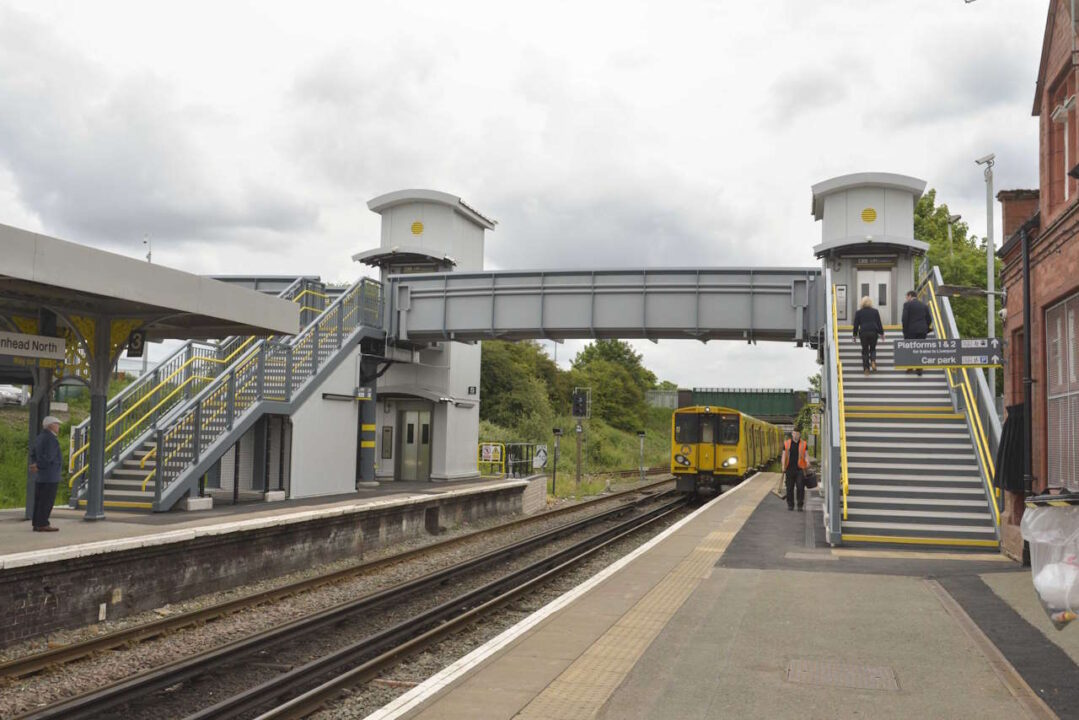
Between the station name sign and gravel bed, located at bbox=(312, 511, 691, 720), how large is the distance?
6.69 metres

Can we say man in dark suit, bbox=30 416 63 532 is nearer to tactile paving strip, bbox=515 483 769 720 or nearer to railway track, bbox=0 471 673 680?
railway track, bbox=0 471 673 680

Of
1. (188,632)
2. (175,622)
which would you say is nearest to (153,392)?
(175,622)

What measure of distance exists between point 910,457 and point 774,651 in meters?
9.34

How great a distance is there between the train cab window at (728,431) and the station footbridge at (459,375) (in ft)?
19.8

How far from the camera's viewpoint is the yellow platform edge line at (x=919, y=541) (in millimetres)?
13180

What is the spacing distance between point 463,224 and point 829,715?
2225 cm

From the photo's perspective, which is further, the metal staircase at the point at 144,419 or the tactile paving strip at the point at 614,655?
the metal staircase at the point at 144,419

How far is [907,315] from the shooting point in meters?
16.9

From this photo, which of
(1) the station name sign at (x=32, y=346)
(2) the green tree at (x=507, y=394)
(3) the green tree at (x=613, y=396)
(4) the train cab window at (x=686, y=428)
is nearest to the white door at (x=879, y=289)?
(4) the train cab window at (x=686, y=428)

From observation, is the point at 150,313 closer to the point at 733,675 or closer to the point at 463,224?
the point at 733,675

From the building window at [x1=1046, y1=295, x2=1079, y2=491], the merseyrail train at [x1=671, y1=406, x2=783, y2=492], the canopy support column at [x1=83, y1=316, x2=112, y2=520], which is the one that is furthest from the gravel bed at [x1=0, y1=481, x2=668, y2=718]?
the merseyrail train at [x1=671, y1=406, x2=783, y2=492]

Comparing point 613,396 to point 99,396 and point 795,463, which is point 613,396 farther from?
point 99,396

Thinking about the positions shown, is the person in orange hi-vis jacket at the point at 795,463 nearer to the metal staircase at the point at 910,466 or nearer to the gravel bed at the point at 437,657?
the metal staircase at the point at 910,466

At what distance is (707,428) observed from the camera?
29031mm
